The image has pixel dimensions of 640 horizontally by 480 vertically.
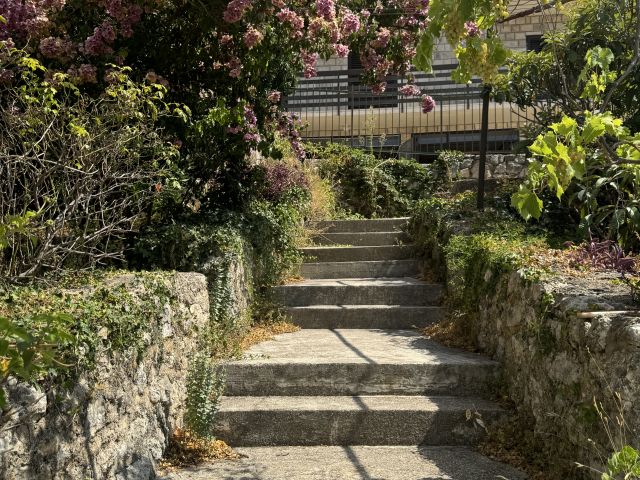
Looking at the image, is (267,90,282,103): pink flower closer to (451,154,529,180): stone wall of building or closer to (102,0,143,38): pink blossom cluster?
(102,0,143,38): pink blossom cluster

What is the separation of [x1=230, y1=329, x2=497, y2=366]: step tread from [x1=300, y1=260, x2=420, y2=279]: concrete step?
134 centimetres

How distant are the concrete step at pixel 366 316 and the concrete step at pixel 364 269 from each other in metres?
1.08

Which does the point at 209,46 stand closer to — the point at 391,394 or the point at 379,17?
the point at 379,17

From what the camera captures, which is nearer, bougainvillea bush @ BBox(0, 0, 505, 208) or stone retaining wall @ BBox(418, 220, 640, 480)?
stone retaining wall @ BBox(418, 220, 640, 480)

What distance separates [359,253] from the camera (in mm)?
8234

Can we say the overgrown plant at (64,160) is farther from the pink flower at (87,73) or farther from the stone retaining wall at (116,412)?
the stone retaining wall at (116,412)

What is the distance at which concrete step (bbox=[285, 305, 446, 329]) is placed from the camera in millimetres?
6582

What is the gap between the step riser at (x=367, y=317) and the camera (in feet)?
21.6

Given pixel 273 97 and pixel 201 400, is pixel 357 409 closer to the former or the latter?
pixel 201 400

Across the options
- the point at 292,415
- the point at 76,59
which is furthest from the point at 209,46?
the point at 292,415

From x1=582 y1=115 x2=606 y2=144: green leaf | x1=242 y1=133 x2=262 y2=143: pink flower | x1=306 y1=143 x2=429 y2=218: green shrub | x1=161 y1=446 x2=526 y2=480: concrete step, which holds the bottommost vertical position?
x1=161 y1=446 x2=526 y2=480: concrete step

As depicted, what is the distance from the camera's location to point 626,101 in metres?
6.75

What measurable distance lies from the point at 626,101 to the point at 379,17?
2445 mm

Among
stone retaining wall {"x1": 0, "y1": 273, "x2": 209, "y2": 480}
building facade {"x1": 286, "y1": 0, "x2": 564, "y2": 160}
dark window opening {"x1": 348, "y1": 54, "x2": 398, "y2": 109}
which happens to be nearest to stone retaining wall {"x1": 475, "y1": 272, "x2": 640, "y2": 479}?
stone retaining wall {"x1": 0, "y1": 273, "x2": 209, "y2": 480}
